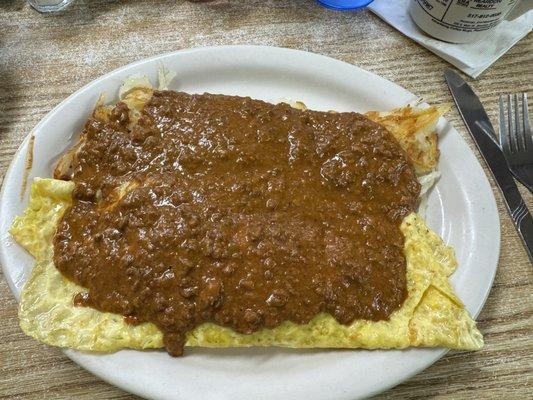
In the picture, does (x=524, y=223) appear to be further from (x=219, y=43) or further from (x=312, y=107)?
(x=219, y=43)

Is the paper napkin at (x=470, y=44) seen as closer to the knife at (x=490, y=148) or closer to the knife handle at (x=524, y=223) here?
the knife at (x=490, y=148)

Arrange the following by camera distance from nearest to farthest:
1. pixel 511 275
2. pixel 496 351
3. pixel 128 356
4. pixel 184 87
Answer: pixel 128 356, pixel 496 351, pixel 511 275, pixel 184 87

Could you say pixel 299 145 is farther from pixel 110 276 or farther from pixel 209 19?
pixel 209 19

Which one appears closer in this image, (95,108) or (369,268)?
(369,268)

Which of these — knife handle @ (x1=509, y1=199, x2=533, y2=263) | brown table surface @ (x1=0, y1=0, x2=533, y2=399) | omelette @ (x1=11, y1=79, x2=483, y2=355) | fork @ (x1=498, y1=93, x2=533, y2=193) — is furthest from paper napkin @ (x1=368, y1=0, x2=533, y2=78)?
omelette @ (x1=11, y1=79, x2=483, y2=355)

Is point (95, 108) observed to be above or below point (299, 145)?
below

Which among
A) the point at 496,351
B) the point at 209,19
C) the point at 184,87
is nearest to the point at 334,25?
the point at 209,19
